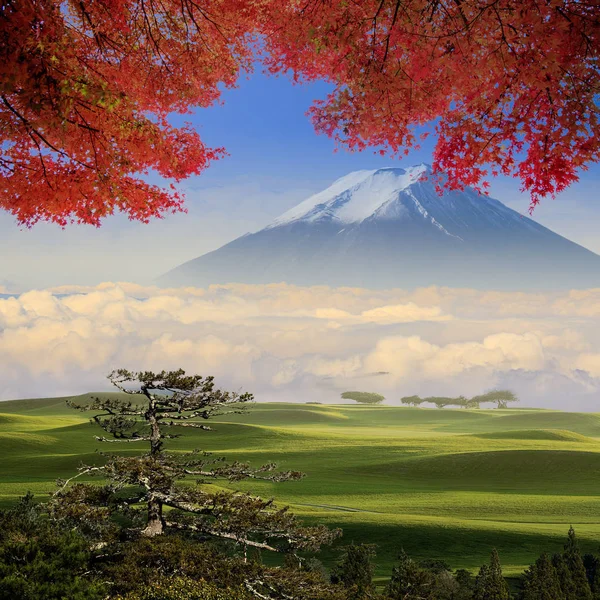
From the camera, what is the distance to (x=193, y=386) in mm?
12156

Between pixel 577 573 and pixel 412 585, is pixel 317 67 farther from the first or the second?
pixel 577 573

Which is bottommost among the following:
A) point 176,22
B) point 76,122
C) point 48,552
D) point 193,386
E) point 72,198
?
point 48,552

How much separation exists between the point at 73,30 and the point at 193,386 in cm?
676

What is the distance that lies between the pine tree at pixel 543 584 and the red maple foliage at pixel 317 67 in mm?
10489

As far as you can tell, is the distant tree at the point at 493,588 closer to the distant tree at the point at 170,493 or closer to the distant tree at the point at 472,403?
the distant tree at the point at 170,493

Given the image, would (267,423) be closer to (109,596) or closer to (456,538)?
(456,538)

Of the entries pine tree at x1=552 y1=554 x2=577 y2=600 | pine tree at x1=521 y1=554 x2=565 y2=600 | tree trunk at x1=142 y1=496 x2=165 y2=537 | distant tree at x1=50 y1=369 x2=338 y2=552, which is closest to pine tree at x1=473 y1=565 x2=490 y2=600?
pine tree at x1=521 y1=554 x2=565 y2=600

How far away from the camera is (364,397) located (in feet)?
506

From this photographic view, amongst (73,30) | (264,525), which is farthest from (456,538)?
(73,30)

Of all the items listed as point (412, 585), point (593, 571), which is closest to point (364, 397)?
point (593, 571)

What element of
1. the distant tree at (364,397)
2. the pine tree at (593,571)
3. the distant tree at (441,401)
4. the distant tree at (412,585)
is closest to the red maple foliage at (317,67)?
the distant tree at (412,585)

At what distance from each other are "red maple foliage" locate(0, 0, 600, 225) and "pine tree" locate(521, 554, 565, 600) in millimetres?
10489

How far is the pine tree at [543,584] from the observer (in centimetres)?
1500

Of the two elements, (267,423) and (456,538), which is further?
(267,423)
